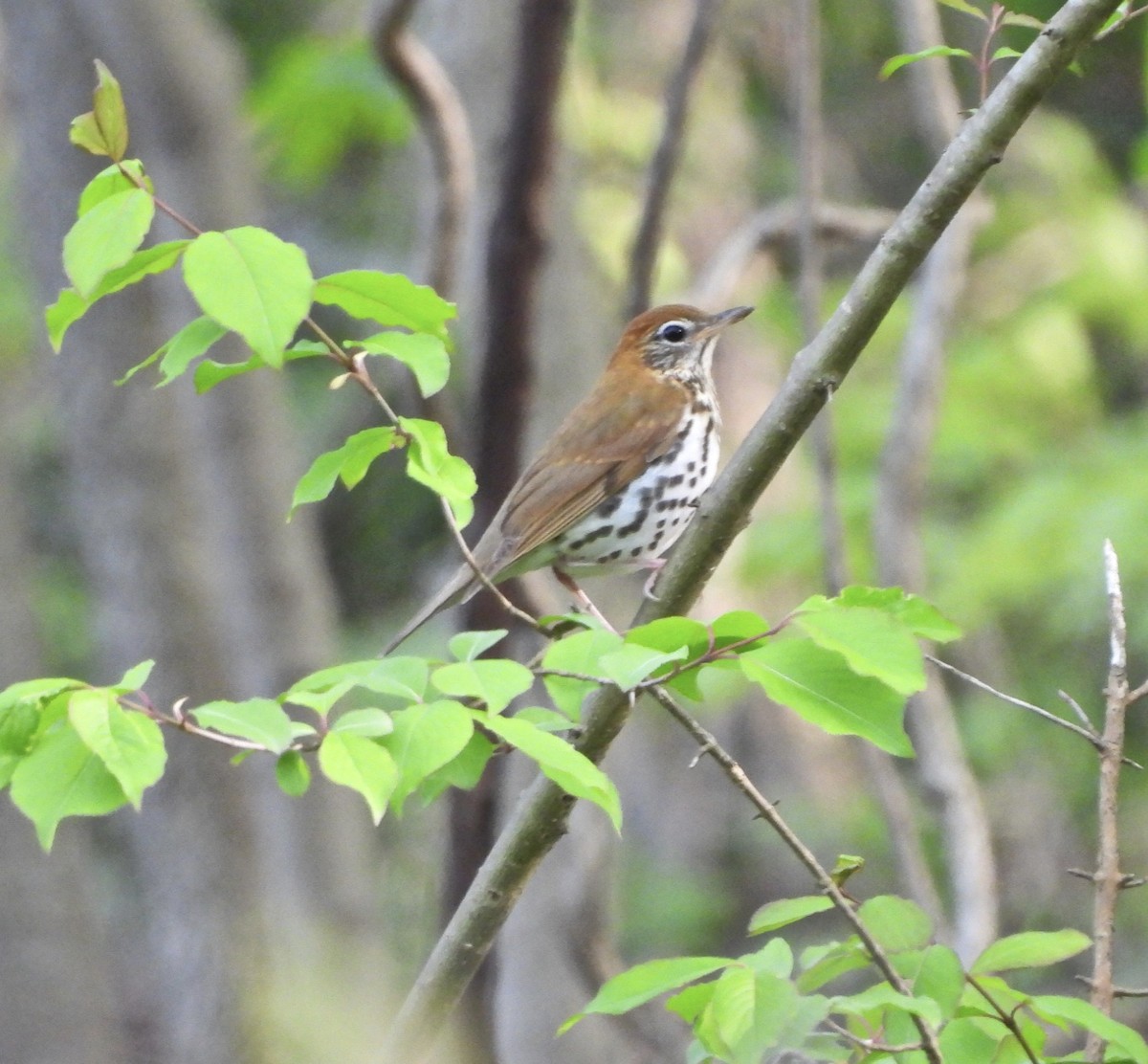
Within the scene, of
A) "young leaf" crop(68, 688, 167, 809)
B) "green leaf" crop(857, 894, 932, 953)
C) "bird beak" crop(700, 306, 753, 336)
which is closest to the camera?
"young leaf" crop(68, 688, 167, 809)

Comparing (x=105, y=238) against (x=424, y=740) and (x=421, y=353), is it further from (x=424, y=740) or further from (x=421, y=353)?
(x=424, y=740)

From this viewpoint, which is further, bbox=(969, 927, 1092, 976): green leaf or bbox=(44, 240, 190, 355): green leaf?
bbox=(969, 927, 1092, 976): green leaf

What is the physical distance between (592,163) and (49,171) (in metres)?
5.25

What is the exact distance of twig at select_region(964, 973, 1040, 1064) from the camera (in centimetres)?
162

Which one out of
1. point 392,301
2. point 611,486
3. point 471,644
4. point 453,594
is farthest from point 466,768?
point 611,486

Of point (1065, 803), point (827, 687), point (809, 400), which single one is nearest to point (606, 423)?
point (809, 400)

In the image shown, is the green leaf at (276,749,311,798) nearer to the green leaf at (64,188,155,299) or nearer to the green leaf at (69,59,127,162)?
the green leaf at (64,188,155,299)

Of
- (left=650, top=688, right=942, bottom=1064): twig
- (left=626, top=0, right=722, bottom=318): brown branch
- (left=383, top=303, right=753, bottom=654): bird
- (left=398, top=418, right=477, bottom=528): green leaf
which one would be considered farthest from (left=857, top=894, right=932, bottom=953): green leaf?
(left=626, top=0, right=722, bottom=318): brown branch

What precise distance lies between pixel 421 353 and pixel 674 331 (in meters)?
2.86

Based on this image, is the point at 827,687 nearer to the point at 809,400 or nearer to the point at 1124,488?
the point at 809,400

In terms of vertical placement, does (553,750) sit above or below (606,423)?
above

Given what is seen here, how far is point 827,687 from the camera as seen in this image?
1.67 meters

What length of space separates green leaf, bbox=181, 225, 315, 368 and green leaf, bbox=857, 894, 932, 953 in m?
0.91

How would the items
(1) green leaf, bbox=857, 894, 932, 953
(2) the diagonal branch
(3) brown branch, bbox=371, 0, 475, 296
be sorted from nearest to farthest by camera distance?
(1) green leaf, bbox=857, 894, 932, 953
(2) the diagonal branch
(3) brown branch, bbox=371, 0, 475, 296
